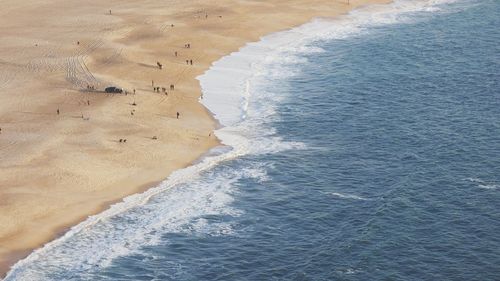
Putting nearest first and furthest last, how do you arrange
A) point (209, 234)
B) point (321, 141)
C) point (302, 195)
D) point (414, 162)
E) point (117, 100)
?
point (209, 234), point (302, 195), point (414, 162), point (321, 141), point (117, 100)

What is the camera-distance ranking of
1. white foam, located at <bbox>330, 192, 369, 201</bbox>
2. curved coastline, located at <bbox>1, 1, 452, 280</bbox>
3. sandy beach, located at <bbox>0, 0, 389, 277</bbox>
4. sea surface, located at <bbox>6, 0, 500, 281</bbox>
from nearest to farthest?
1. sea surface, located at <bbox>6, 0, 500, 281</bbox>
2. curved coastline, located at <bbox>1, 1, 452, 280</bbox>
3. sandy beach, located at <bbox>0, 0, 389, 277</bbox>
4. white foam, located at <bbox>330, 192, 369, 201</bbox>

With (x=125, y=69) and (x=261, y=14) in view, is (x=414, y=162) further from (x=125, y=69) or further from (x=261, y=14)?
(x=261, y=14)

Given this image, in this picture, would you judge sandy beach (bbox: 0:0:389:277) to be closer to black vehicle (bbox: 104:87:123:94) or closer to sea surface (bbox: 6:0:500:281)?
black vehicle (bbox: 104:87:123:94)

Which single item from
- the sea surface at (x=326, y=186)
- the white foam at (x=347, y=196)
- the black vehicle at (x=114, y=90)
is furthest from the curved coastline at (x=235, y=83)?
the white foam at (x=347, y=196)

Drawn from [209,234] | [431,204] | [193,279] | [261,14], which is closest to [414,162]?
[431,204]

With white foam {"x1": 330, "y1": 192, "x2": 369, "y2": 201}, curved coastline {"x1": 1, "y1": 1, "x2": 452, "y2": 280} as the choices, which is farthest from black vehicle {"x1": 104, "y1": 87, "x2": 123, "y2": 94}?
white foam {"x1": 330, "y1": 192, "x2": 369, "y2": 201}

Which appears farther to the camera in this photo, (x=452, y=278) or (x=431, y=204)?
(x=431, y=204)

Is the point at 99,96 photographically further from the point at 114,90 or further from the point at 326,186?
the point at 326,186
